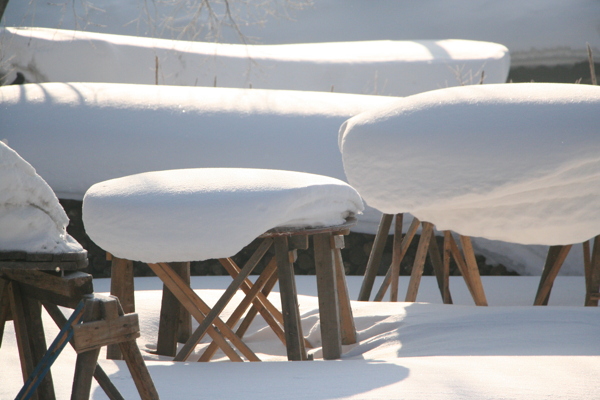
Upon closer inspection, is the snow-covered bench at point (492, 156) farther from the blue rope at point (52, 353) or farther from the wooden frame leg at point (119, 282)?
the blue rope at point (52, 353)

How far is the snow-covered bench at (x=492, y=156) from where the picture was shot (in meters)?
3.71

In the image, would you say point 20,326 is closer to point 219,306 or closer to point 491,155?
point 219,306

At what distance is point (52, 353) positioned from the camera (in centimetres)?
184

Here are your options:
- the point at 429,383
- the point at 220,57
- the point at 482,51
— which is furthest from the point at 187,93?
the point at 482,51

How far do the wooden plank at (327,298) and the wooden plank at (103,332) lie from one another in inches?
63.7

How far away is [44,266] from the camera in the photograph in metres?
1.97

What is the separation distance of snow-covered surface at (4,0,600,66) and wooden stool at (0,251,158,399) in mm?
12910

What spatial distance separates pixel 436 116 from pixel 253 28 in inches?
463

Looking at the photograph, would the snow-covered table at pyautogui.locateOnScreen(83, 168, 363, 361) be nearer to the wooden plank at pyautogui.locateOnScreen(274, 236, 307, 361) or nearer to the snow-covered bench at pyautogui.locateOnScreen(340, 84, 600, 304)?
the wooden plank at pyautogui.locateOnScreen(274, 236, 307, 361)

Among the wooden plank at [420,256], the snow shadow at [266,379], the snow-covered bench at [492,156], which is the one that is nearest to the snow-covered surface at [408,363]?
the snow shadow at [266,379]

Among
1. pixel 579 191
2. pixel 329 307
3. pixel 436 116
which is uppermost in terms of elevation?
pixel 436 116

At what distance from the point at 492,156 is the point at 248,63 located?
639 centimetres

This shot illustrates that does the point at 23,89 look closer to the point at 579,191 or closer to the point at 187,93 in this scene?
the point at 187,93

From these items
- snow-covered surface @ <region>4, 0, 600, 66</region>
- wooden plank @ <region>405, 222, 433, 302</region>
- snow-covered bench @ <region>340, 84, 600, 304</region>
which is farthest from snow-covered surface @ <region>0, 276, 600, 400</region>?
snow-covered surface @ <region>4, 0, 600, 66</region>
